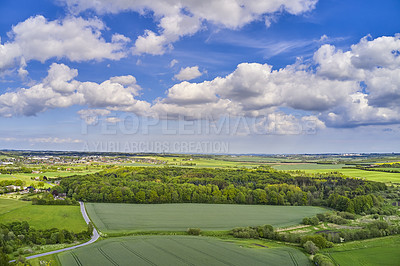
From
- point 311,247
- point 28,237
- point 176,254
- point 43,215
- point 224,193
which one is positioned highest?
point 224,193

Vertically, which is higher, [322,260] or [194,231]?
[322,260]

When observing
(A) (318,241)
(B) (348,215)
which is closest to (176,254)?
(A) (318,241)

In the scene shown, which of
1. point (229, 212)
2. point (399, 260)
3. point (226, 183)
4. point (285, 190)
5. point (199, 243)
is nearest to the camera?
point (399, 260)

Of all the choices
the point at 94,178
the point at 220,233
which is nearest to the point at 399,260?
the point at 220,233

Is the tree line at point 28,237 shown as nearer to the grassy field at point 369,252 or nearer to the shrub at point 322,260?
the shrub at point 322,260

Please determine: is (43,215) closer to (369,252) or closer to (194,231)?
(194,231)

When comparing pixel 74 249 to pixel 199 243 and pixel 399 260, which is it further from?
pixel 399 260

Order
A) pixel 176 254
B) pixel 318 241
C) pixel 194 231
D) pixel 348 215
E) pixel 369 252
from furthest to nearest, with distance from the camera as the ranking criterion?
1. pixel 348 215
2. pixel 194 231
3. pixel 318 241
4. pixel 369 252
5. pixel 176 254
